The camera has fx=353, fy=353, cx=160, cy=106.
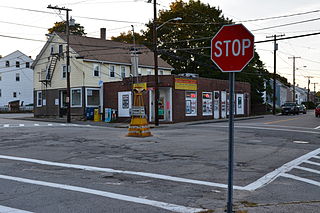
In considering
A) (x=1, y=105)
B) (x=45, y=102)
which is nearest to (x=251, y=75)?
(x=45, y=102)

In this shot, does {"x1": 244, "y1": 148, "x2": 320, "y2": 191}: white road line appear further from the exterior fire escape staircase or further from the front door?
the exterior fire escape staircase

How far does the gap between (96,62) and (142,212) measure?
109ft

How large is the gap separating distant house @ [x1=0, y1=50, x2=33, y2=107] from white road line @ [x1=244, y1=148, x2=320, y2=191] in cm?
5816

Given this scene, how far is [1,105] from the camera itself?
2480 inches

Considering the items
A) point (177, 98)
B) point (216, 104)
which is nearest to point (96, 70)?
point (177, 98)

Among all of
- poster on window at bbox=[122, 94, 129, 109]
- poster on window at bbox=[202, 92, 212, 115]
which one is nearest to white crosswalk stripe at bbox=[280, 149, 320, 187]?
poster on window at bbox=[122, 94, 129, 109]

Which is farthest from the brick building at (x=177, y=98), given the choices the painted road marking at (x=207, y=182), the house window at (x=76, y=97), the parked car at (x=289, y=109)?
the painted road marking at (x=207, y=182)

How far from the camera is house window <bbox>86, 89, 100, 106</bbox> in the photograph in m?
37.0

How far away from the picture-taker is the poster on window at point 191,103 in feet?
111

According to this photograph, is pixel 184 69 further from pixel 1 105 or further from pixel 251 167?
pixel 251 167

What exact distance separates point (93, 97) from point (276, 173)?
30108 mm

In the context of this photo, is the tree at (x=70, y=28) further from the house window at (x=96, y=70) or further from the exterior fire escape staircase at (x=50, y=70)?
the house window at (x=96, y=70)

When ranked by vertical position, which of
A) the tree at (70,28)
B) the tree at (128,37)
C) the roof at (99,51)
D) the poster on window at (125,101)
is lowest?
the poster on window at (125,101)

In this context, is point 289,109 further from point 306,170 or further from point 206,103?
point 306,170
